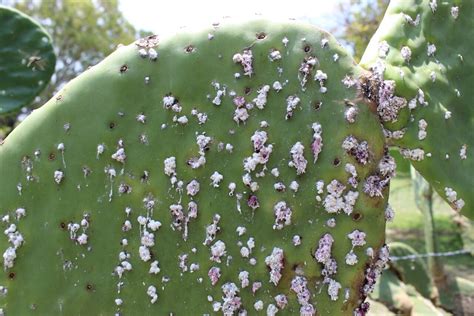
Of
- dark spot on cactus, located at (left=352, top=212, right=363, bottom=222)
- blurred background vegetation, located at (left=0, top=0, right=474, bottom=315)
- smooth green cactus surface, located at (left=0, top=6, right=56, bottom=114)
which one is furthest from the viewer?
blurred background vegetation, located at (left=0, top=0, right=474, bottom=315)

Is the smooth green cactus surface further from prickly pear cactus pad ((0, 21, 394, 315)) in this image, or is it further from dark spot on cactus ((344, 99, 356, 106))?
dark spot on cactus ((344, 99, 356, 106))

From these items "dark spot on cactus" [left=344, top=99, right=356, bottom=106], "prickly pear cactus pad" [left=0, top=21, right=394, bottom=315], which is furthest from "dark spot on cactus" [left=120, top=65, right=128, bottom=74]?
"dark spot on cactus" [left=344, top=99, right=356, bottom=106]

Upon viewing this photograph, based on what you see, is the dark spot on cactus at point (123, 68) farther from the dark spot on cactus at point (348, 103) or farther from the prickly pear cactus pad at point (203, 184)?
the dark spot on cactus at point (348, 103)

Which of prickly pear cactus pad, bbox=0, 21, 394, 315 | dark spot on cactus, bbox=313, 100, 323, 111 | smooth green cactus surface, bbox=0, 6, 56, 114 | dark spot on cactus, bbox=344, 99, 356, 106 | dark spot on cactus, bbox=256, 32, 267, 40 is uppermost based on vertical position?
dark spot on cactus, bbox=256, 32, 267, 40

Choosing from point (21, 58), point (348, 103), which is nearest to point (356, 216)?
point (348, 103)

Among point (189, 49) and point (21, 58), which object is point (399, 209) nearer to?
point (21, 58)

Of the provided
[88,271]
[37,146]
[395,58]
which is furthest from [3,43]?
[395,58]
